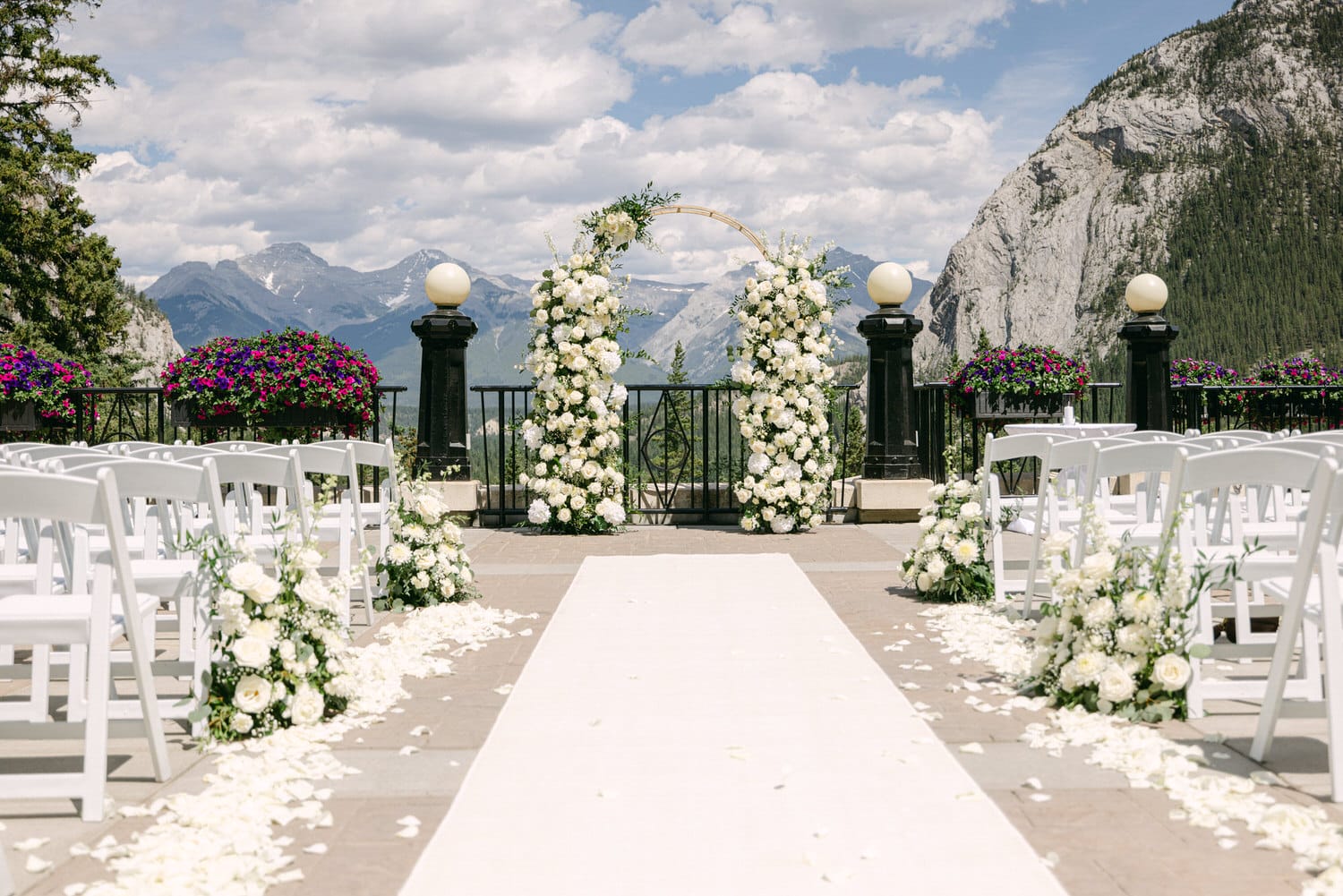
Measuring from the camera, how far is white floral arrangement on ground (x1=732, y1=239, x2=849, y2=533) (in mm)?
9055

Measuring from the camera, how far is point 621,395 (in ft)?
29.9

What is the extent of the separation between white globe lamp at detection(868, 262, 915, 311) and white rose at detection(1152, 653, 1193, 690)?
6.87 metres

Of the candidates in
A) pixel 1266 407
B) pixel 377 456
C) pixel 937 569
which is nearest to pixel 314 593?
pixel 377 456

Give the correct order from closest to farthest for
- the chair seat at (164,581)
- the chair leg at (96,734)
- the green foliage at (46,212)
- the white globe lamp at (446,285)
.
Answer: the chair leg at (96,734), the chair seat at (164,581), the white globe lamp at (446,285), the green foliage at (46,212)

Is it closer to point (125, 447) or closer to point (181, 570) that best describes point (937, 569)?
point (181, 570)

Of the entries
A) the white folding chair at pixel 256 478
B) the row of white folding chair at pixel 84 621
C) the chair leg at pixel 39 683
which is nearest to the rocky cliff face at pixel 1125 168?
the white folding chair at pixel 256 478

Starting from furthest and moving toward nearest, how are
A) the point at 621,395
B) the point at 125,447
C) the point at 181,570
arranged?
the point at 621,395, the point at 125,447, the point at 181,570

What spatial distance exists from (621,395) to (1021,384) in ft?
11.7

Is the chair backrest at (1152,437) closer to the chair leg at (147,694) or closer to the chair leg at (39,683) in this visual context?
the chair leg at (147,694)

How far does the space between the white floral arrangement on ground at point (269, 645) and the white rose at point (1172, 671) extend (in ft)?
8.85

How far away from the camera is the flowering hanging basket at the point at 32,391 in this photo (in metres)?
9.18

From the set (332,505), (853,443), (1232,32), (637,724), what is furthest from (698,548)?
(1232,32)

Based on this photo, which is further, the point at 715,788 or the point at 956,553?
the point at 956,553

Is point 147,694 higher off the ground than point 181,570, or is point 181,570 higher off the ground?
point 181,570
